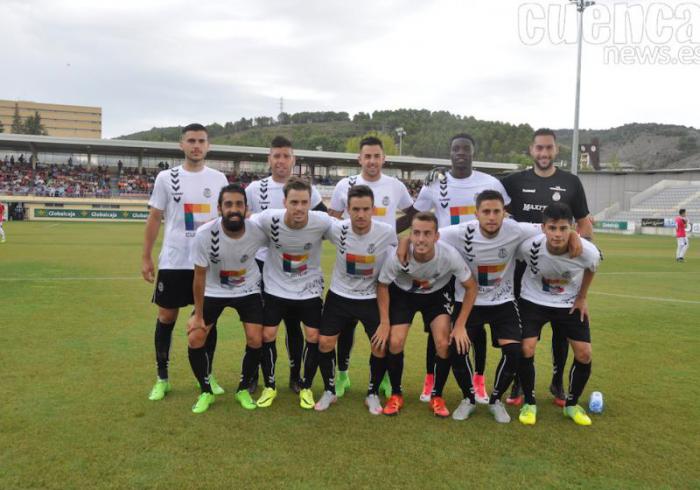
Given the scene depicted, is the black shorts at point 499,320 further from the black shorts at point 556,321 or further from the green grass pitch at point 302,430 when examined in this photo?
the green grass pitch at point 302,430

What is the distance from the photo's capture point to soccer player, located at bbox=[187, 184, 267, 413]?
4609 millimetres

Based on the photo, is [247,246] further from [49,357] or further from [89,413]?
[49,357]

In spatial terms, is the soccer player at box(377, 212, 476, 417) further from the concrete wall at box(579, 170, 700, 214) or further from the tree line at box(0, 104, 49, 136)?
the tree line at box(0, 104, 49, 136)

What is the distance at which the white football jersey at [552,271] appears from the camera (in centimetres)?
464

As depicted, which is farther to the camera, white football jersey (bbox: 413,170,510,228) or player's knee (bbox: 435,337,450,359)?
white football jersey (bbox: 413,170,510,228)

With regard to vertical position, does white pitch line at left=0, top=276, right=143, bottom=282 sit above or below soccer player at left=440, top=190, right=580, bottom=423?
below

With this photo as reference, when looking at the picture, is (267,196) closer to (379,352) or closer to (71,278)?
(379,352)

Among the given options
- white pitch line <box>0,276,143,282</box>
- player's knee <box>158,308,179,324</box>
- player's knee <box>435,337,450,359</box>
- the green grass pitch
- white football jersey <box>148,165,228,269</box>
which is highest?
white football jersey <box>148,165,228,269</box>

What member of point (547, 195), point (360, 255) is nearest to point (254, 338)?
point (360, 255)

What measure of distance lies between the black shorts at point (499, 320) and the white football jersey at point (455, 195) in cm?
93

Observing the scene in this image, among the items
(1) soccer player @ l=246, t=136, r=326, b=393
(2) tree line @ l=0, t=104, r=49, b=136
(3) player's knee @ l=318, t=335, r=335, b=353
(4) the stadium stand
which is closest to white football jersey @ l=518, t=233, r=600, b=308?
(3) player's knee @ l=318, t=335, r=335, b=353

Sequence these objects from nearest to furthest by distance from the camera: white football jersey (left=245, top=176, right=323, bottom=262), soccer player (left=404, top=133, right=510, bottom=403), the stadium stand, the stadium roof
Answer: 1. soccer player (left=404, top=133, right=510, bottom=403)
2. white football jersey (left=245, top=176, right=323, bottom=262)
3. the stadium stand
4. the stadium roof


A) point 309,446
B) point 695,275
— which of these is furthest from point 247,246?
point 695,275

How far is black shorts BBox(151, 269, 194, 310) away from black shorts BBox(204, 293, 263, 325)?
1.06 ft
